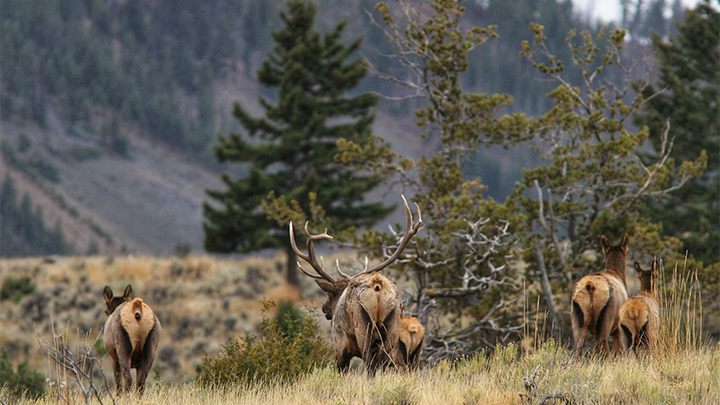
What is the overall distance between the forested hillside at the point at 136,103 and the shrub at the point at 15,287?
33563 millimetres

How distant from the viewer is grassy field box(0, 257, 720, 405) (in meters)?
5.17

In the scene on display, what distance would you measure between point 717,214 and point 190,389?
16071 mm

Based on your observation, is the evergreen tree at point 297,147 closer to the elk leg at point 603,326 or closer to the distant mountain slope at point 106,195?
the elk leg at point 603,326

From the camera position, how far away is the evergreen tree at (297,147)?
2312 cm

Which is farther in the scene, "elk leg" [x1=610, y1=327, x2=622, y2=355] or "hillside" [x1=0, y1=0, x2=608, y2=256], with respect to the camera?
"hillside" [x1=0, y1=0, x2=608, y2=256]

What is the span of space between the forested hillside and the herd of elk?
52.3 metres

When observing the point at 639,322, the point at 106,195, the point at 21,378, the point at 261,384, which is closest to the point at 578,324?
the point at 639,322

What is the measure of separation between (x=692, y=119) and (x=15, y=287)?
22250 millimetres

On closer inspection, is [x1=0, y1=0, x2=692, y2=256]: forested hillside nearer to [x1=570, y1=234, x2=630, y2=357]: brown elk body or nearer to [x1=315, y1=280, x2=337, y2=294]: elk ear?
[x1=315, y1=280, x2=337, y2=294]: elk ear

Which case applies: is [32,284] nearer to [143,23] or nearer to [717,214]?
[717,214]

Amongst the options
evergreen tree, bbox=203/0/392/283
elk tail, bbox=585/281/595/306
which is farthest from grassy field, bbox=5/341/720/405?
evergreen tree, bbox=203/0/392/283

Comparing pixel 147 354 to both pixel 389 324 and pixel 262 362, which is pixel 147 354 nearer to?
pixel 262 362

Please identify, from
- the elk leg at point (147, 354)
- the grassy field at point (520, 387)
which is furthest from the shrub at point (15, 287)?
the grassy field at point (520, 387)

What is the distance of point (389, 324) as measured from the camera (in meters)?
6.57
